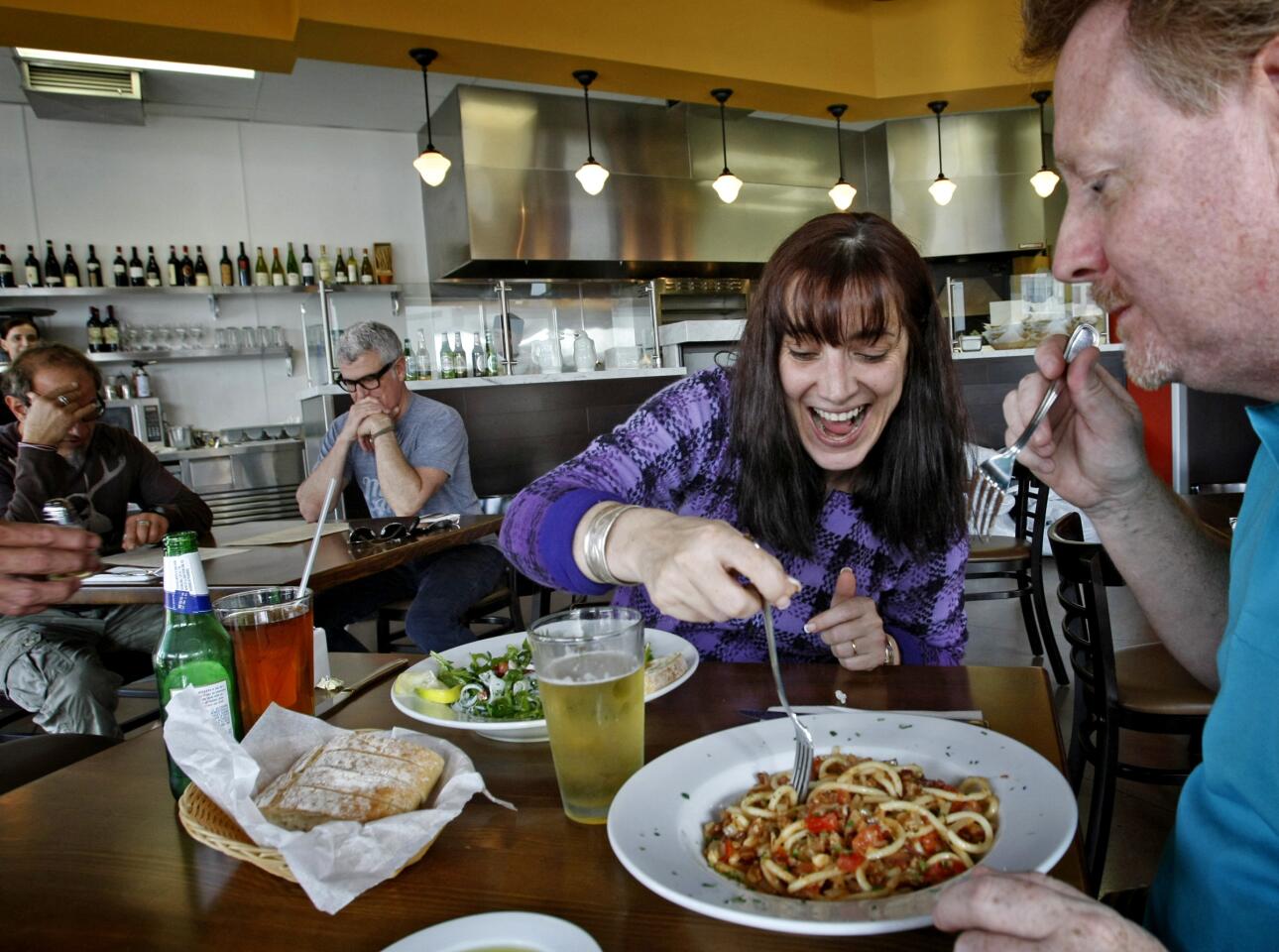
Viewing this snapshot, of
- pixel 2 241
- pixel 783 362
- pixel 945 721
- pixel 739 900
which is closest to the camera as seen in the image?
pixel 739 900

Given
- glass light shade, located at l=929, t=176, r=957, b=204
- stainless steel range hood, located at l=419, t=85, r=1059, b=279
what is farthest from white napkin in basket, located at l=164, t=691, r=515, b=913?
glass light shade, located at l=929, t=176, r=957, b=204

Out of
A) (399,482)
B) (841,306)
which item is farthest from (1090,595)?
(399,482)

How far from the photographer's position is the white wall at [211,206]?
6410 mm

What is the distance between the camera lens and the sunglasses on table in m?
2.68

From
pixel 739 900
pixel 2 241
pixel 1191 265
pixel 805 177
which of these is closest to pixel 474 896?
pixel 739 900

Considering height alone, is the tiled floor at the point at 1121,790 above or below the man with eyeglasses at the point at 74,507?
below

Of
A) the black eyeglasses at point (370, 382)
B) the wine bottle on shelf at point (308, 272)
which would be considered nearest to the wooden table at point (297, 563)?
the black eyeglasses at point (370, 382)

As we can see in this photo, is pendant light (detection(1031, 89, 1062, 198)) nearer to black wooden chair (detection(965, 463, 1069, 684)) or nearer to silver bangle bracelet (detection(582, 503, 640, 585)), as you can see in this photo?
black wooden chair (detection(965, 463, 1069, 684))

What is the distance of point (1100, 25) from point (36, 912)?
1.24 meters

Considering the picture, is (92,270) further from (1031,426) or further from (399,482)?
(1031,426)

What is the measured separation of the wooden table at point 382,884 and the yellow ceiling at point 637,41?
15.0ft

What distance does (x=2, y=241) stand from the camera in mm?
6289

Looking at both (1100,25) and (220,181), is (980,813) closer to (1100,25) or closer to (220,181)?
(1100,25)

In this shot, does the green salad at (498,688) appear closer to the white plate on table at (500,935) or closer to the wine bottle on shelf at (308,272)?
the white plate on table at (500,935)
